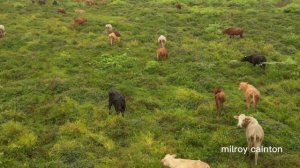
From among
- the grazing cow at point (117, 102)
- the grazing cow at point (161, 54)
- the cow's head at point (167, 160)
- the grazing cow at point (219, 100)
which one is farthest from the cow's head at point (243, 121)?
the grazing cow at point (161, 54)

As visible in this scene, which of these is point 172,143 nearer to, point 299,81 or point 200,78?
point 200,78

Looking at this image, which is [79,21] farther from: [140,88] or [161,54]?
[140,88]

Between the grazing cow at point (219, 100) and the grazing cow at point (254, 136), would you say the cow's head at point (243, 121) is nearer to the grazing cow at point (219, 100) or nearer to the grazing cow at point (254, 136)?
the grazing cow at point (254, 136)

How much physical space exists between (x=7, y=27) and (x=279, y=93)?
2118cm

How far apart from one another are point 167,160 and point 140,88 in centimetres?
674

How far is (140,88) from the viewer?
1834cm

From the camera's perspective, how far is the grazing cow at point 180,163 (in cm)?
1163

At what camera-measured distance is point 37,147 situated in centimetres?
1324

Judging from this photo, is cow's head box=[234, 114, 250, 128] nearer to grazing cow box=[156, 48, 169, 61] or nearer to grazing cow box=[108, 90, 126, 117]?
grazing cow box=[108, 90, 126, 117]

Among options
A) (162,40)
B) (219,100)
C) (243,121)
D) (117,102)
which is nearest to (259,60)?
(162,40)

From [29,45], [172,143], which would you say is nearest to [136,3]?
[29,45]

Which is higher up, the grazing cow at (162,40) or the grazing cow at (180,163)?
the grazing cow at (162,40)

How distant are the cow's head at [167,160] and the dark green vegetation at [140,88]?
31 cm

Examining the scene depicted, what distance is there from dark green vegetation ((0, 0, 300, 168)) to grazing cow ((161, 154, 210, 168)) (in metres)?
0.42
